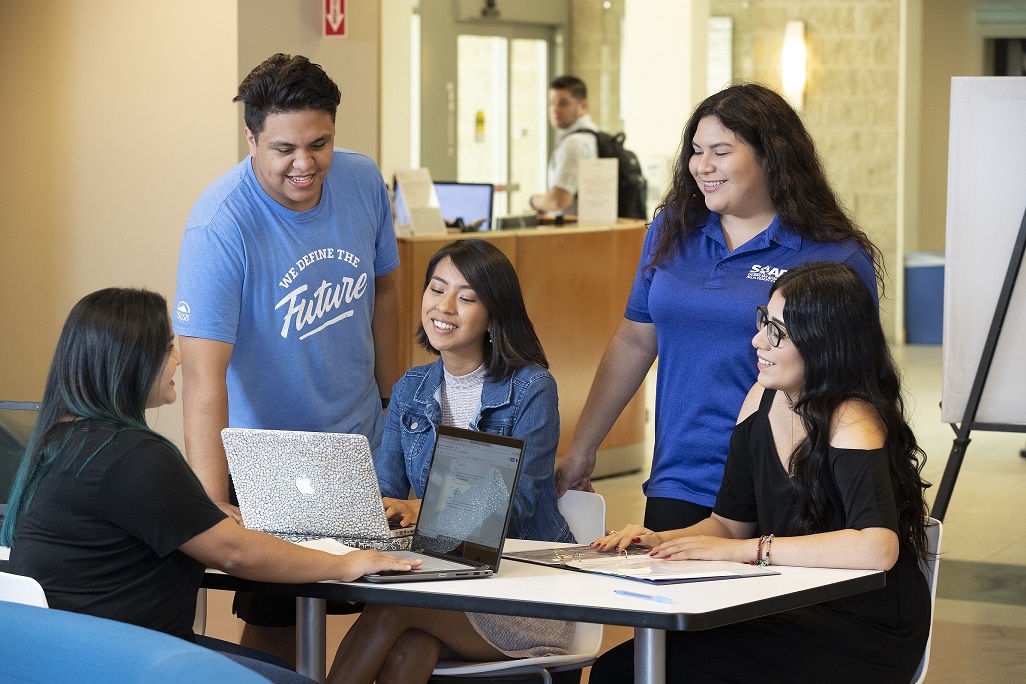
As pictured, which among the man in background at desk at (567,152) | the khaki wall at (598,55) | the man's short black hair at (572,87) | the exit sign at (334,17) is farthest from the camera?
the khaki wall at (598,55)

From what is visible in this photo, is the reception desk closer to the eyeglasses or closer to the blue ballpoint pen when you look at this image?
the eyeglasses

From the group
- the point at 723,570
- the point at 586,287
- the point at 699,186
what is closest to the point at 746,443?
A: the point at 723,570

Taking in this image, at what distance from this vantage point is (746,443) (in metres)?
2.80

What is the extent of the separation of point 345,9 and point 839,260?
3.44 metres

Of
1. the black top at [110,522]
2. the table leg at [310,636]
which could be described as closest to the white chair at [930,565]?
the table leg at [310,636]

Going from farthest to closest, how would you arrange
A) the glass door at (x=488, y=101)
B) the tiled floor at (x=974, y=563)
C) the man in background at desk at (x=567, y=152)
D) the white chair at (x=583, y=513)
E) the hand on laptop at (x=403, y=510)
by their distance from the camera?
the glass door at (x=488, y=101) < the man in background at desk at (x=567, y=152) < the tiled floor at (x=974, y=563) < the white chair at (x=583, y=513) < the hand on laptop at (x=403, y=510)

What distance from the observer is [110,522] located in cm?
226

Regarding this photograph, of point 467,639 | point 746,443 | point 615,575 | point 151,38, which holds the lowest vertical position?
point 467,639

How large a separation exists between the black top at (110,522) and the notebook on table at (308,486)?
243mm

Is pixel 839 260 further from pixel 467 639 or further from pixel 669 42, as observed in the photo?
pixel 669 42

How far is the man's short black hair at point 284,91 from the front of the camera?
116 inches

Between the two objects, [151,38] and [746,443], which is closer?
[746,443]

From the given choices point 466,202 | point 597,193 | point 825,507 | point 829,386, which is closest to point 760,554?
point 825,507

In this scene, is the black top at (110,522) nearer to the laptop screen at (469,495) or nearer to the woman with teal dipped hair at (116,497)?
the woman with teal dipped hair at (116,497)
